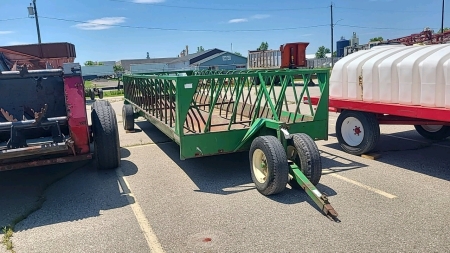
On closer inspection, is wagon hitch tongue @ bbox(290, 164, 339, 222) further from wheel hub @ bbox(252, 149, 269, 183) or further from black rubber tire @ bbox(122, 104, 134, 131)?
black rubber tire @ bbox(122, 104, 134, 131)

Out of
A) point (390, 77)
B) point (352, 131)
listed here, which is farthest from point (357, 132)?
point (390, 77)

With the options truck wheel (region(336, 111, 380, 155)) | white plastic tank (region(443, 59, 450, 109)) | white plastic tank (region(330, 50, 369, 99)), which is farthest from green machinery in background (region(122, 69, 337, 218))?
white plastic tank (region(443, 59, 450, 109))

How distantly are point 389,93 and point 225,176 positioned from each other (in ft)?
9.93

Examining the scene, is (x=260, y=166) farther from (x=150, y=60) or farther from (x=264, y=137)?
(x=150, y=60)

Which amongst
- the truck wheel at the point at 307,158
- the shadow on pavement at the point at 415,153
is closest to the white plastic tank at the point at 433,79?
the shadow on pavement at the point at 415,153

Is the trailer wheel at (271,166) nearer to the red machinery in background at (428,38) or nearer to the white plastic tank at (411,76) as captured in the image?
the white plastic tank at (411,76)

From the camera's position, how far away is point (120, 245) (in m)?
3.60

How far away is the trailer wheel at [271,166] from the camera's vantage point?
14.7 feet

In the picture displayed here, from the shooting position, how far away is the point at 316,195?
413 centimetres

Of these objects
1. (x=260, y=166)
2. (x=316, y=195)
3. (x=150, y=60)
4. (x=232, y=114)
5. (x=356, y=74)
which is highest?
(x=150, y=60)

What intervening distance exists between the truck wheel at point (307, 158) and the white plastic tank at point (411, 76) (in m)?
2.07

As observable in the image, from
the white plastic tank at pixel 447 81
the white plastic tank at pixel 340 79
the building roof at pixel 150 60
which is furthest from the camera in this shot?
the building roof at pixel 150 60

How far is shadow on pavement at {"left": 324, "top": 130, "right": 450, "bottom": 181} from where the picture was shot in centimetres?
566

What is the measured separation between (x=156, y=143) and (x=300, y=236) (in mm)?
5185
